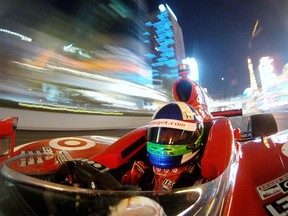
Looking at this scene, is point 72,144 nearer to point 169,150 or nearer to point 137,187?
point 169,150

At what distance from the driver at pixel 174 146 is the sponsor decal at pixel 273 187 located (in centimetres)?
32

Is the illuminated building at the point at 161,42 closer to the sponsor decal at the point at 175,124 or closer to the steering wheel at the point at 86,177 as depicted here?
the sponsor decal at the point at 175,124

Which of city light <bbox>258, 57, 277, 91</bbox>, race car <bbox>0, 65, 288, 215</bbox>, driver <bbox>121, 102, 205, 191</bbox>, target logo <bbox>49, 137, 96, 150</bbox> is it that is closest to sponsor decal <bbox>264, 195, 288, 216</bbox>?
race car <bbox>0, 65, 288, 215</bbox>

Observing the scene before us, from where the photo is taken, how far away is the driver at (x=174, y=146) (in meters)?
1.24

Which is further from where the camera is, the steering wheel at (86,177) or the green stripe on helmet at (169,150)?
the green stripe on helmet at (169,150)

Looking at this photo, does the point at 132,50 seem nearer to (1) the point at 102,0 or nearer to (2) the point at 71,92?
(1) the point at 102,0

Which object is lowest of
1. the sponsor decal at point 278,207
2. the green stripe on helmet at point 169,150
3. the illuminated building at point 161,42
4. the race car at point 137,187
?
the sponsor decal at point 278,207

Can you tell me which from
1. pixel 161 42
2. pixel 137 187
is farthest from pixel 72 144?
pixel 161 42

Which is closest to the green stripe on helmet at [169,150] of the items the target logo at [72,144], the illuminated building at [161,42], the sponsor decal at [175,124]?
the sponsor decal at [175,124]

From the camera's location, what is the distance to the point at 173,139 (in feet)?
4.12

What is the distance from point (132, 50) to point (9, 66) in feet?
41.3

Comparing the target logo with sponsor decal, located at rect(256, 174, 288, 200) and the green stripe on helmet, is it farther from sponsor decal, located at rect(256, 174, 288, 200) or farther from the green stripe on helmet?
sponsor decal, located at rect(256, 174, 288, 200)

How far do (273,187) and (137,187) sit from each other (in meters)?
0.64

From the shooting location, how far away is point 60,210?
2.27ft
